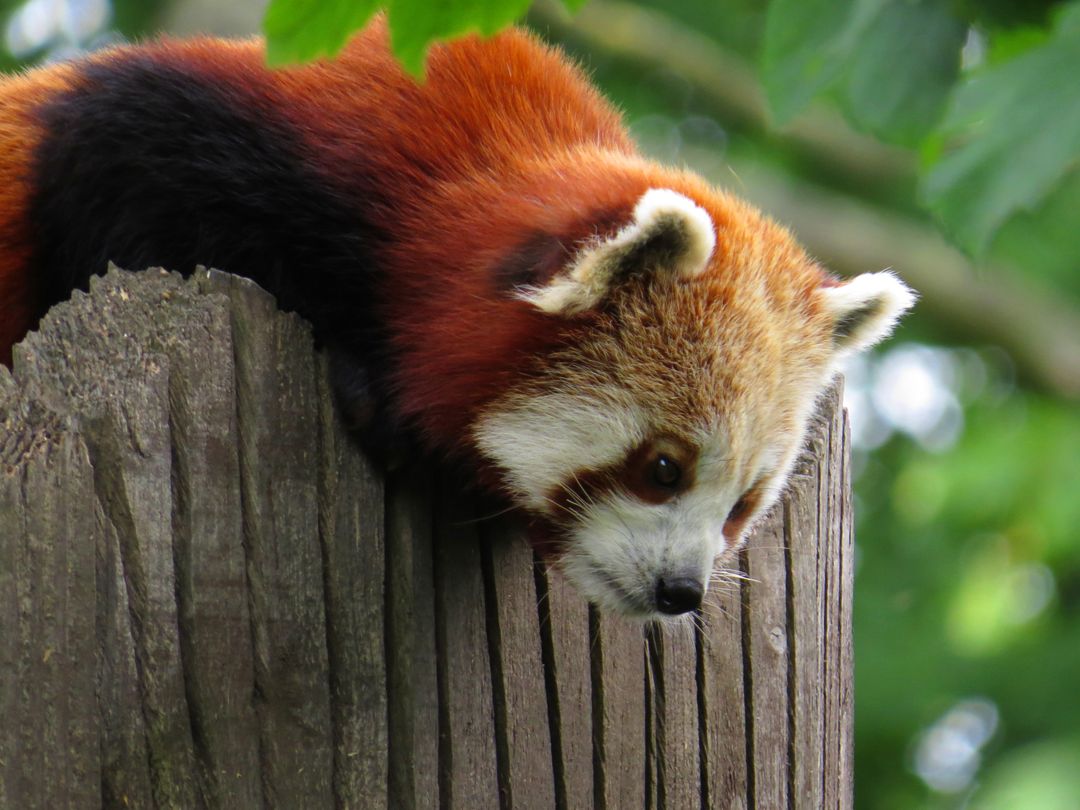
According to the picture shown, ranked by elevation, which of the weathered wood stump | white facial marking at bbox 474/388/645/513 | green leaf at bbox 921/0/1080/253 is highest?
green leaf at bbox 921/0/1080/253

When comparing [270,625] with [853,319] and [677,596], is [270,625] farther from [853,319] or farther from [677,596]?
[853,319]

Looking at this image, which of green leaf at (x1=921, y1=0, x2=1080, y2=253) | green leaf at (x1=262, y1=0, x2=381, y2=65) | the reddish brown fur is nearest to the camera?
green leaf at (x1=921, y1=0, x2=1080, y2=253)

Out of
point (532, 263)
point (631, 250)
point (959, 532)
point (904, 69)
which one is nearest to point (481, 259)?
point (532, 263)

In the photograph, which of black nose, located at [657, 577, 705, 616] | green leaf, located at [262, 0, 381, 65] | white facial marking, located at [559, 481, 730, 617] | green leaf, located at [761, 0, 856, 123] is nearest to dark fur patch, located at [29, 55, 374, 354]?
white facial marking, located at [559, 481, 730, 617]

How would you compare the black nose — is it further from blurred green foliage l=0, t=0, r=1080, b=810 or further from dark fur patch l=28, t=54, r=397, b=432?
blurred green foliage l=0, t=0, r=1080, b=810

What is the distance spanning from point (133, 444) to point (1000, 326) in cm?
681

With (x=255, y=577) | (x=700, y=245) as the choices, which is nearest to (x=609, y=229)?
(x=700, y=245)

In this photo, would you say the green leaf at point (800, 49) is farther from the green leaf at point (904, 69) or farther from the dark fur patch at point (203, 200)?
the dark fur patch at point (203, 200)

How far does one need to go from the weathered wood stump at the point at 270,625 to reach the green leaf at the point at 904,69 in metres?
0.92

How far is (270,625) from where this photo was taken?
2.03m

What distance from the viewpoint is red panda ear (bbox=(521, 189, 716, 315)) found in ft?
8.11

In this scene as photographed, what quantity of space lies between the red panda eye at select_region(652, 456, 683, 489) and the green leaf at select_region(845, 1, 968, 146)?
0.95 metres

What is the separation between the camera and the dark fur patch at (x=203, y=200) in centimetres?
263

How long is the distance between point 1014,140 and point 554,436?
1293mm
